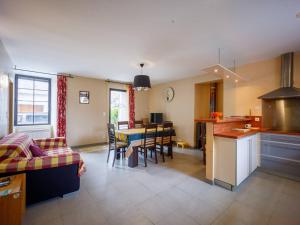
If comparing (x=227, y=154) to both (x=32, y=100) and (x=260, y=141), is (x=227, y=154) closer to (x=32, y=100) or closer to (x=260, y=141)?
(x=260, y=141)

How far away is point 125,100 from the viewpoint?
21.0 ft

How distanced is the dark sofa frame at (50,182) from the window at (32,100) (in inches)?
141

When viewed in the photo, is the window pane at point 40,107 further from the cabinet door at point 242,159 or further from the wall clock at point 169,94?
the cabinet door at point 242,159

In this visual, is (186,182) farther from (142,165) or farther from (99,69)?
(99,69)

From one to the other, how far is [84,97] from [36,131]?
1780mm

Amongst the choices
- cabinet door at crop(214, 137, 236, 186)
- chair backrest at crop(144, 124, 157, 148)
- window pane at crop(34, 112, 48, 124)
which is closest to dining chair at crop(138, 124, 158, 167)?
chair backrest at crop(144, 124, 157, 148)

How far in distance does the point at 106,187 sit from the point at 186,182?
1.40 metres

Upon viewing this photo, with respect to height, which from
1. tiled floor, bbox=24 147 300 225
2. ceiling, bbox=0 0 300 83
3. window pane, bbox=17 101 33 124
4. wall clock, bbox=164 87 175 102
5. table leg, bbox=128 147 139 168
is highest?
ceiling, bbox=0 0 300 83

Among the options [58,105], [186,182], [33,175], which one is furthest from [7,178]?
[58,105]

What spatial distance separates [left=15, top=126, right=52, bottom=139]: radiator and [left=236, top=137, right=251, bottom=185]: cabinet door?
5331 millimetres

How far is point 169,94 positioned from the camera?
608 centimetres

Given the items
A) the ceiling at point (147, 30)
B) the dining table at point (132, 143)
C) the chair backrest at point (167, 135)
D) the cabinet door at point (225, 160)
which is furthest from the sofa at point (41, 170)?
the cabinet door at point (225, 160)

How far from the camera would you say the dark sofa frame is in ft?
6.31

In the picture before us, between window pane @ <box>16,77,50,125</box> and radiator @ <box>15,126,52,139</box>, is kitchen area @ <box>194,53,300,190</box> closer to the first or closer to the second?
radiator @ <box>15,126,52,139</box>
